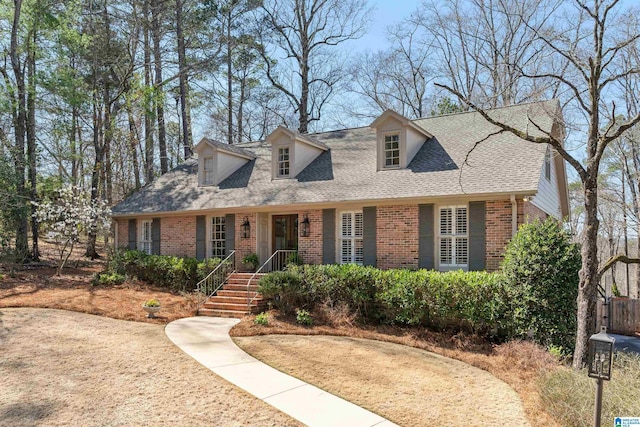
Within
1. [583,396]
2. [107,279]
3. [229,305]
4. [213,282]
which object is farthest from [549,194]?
[107,279]

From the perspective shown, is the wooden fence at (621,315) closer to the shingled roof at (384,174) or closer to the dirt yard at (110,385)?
the shingled roof at (384,174)

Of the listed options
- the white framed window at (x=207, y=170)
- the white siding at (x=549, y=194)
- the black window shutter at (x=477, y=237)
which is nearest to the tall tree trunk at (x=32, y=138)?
the white framed window at (x=207, y=170)

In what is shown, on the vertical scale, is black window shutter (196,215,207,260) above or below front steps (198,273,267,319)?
above

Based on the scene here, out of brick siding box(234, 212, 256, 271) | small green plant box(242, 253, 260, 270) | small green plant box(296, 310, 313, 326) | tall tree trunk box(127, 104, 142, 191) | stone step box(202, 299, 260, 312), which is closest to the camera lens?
small green plant box(296, 310, 313, 326)

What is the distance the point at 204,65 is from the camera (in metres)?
22.8

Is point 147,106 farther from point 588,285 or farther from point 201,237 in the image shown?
point 588,285

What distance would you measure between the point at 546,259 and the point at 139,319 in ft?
29.5

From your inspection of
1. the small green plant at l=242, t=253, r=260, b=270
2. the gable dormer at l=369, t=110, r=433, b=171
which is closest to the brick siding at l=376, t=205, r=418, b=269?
the gable dormer at l=369, t=110, r=433, b=171

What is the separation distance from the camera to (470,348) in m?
8.52

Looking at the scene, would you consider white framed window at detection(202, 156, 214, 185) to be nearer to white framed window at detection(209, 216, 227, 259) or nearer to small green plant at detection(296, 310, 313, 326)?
white framed window at detection(209, 216, 227, 259)

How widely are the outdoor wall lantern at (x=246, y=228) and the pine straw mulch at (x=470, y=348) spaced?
399 cm

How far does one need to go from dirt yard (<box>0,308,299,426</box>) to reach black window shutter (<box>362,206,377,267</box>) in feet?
18.9

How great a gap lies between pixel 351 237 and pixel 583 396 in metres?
7.75

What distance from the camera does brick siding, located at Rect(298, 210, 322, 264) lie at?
13.0 metres
